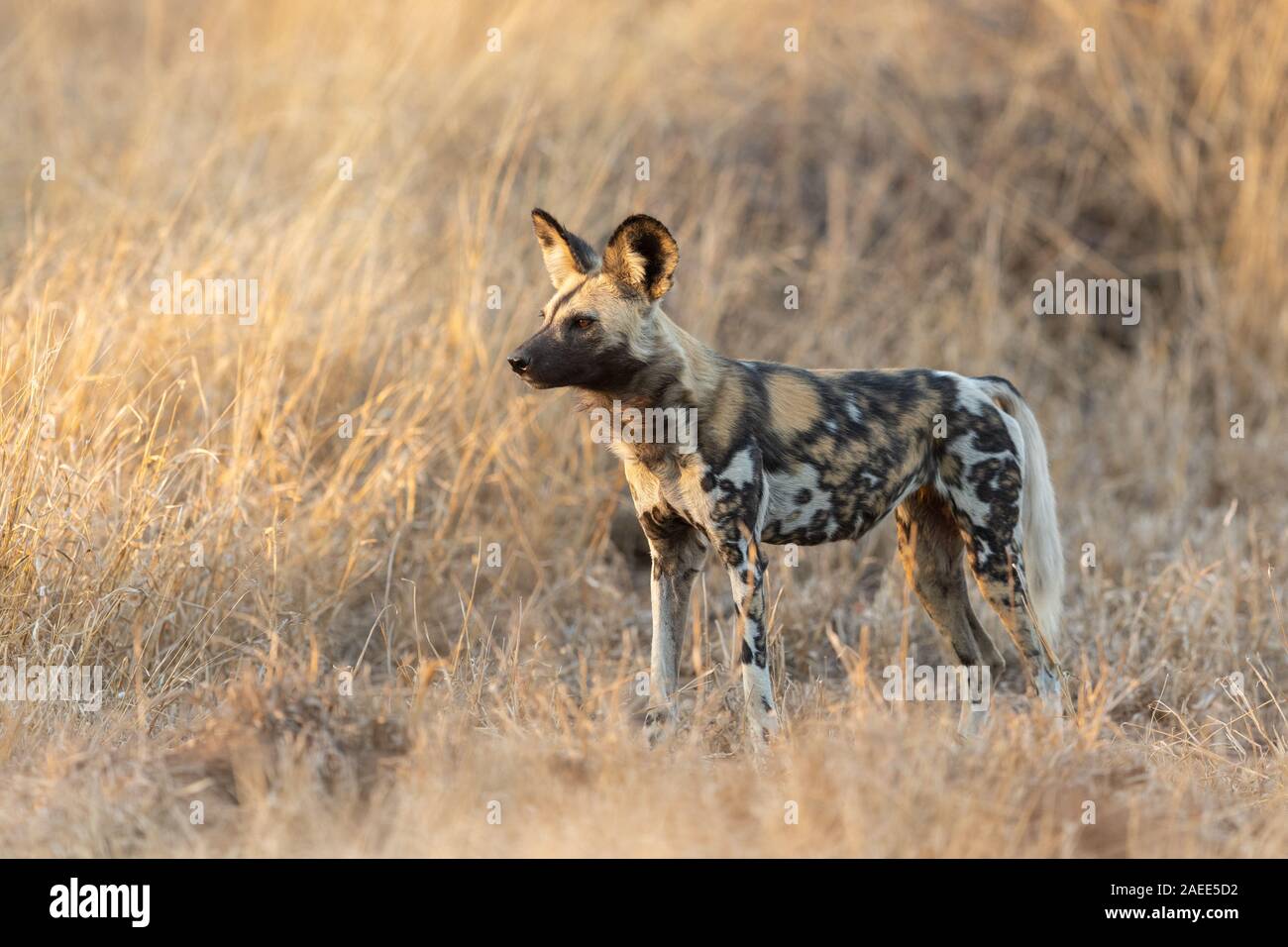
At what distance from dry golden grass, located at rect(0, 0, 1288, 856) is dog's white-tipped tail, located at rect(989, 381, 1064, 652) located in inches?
16.3

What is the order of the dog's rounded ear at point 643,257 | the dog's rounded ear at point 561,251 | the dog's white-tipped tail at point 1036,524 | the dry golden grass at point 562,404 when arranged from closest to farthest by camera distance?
the dry golden grass at point 562,404
the dog's rounded ear at point 643,257
the dog's rounded ear at point 561,251
the dog's white-tipped tail at point 1036,524

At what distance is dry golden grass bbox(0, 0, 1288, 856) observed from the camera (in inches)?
147

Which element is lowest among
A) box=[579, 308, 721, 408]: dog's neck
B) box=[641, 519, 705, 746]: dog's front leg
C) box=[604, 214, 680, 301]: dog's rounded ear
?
box=[641, 519, 705, 746]: dog's front leg

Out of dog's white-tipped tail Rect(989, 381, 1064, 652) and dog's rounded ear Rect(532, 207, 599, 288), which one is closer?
dog's rounded ear Rect(532, 207, 599, 288)

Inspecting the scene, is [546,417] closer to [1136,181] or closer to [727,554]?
[727,554]

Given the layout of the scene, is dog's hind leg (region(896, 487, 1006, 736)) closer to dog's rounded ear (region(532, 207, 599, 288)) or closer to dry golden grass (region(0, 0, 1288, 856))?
dry golden grass (region(0, 0, 1288, 856))

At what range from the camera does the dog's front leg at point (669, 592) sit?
4.59 metres

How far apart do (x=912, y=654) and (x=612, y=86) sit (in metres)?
4.72

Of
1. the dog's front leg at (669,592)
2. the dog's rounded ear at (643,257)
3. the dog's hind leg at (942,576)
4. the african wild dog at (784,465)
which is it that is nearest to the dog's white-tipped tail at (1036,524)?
the african wild dog at (784,465)

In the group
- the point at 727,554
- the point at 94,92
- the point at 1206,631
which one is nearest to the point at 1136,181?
the point at 1206,631

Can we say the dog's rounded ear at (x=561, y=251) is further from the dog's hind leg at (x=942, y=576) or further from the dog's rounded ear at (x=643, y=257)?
the dog's hind leg at (x=942, y=576)

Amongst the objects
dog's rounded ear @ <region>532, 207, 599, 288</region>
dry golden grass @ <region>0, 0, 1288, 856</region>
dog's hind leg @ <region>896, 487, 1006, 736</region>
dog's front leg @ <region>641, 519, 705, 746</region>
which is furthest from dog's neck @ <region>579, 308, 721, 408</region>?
dog's hind leg @ <region>896, 487, 1006, 736</region>

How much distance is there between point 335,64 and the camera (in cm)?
873

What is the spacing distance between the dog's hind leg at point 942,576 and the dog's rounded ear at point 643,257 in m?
1.33
